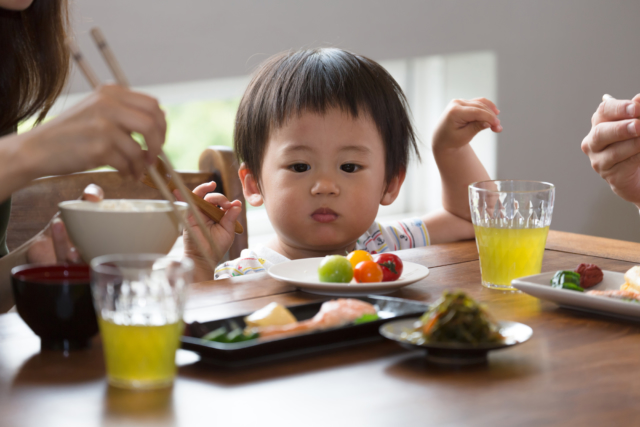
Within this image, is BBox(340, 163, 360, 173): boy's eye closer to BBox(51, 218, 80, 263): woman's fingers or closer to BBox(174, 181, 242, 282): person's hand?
BBox(174, 181, 242, 282): person's hand

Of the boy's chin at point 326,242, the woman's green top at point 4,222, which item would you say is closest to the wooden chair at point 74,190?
the woman's green top at point 4,222

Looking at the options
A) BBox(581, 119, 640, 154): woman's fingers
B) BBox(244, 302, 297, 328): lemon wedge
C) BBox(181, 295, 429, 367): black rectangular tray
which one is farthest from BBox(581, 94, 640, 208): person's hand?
BBox(244, 302, 297, 328): lemon wedge

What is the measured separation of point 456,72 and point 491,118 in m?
1.87

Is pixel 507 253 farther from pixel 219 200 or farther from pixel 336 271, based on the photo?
pixel 219 200

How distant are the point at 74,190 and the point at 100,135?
2.52ft

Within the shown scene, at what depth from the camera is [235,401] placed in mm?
600

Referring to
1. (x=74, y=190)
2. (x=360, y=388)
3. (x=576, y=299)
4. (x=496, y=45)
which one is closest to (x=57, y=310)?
(x=360, y=388)

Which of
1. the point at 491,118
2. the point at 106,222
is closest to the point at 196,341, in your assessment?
the point at 106,222

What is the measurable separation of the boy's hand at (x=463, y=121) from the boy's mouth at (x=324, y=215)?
0.31 metres

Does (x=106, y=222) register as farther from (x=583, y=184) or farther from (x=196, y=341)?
(x=583, y=184)

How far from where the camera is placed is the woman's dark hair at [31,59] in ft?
4.76

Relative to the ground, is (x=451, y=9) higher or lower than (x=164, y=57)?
higher

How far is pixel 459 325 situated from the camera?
671 mm

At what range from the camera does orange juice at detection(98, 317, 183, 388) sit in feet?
2.02
